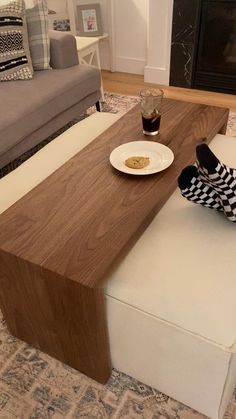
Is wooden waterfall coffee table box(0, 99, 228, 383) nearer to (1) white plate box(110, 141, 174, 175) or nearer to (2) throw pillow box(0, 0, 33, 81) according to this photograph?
(1) white plate box(110, 141, 174, 175)

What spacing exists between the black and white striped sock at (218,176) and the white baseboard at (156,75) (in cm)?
254

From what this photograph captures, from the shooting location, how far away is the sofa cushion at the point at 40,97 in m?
1.88

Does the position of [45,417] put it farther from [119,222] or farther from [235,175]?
[235,175]

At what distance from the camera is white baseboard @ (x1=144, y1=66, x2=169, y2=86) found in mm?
3311

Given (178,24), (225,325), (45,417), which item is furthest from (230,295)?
(178,24)

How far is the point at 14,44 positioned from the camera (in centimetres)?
214

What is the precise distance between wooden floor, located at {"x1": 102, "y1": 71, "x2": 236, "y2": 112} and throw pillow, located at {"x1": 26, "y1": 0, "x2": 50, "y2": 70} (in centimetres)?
99

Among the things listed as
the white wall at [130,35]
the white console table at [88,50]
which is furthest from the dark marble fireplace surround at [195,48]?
the white console table at [88,50]

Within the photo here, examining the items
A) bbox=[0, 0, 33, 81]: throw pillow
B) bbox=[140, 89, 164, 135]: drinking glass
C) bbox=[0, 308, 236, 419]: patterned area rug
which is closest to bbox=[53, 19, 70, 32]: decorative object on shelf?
bbox=[0, 0, 33, 81]: throw pillow

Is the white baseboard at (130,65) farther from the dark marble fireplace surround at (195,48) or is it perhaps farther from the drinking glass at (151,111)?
the drinking glass at (151,111)

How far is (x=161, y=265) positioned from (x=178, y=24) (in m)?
2.65

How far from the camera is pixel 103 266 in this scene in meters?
0.90

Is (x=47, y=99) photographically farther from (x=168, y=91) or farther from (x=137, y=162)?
(x=168, y=91)

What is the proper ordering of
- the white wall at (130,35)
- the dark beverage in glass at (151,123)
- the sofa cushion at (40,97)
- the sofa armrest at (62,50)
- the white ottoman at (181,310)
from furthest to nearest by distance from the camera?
the white wall at (130,35), the sofa armrest at (62,50), the sofa cushion at (40,97), the dark beverage in glass at (151,123), the white ottoman at (181,310)
